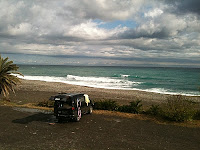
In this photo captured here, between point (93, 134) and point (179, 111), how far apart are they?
6.17 m

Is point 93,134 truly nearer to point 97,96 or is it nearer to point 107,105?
point 107,105

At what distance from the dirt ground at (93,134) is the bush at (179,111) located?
1043 millimetres

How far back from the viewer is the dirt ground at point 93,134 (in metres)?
8.45

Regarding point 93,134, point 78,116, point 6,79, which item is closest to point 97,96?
point 6,79

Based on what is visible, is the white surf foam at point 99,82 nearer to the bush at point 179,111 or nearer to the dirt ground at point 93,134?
the bush at point 179,111

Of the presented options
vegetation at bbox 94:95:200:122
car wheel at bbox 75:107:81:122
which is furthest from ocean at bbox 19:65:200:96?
car wheel at bbox 75:107:81:122

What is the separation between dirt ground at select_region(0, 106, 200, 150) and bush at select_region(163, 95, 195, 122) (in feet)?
3.42

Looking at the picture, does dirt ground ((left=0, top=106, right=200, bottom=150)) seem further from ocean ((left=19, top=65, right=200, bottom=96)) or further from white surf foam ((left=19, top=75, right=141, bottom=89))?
white surf foam ((left=19, top=75, right=141, bottom=89))

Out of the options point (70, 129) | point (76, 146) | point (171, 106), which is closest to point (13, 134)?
point (70, 129)

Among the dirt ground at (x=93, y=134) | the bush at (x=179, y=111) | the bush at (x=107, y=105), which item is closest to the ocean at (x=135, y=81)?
the bush at (x=179, y=111)

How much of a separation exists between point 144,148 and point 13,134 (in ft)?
21.5

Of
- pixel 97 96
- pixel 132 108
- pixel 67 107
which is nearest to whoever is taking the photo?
pixel 67 107

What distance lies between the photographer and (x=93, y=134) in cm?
991

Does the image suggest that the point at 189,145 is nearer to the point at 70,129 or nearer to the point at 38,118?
the point at 70,129
